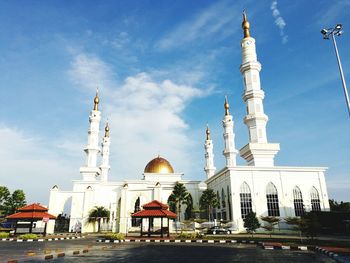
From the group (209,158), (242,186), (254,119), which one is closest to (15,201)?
(209,158)

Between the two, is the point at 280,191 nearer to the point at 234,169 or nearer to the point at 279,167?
the point at 279,167

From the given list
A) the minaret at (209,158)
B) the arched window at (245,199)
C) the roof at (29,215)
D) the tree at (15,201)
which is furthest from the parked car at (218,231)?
the tree at (15,201)

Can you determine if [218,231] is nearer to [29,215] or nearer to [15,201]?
[29,215]

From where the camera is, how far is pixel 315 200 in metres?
33.1

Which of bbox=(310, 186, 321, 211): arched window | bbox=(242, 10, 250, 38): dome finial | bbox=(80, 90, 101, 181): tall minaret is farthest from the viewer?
bbox=(80, 90, 101, 181): tall minaret

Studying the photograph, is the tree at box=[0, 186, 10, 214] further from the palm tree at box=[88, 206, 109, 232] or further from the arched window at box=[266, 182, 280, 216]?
the arched window at box=[266, 182, 280, 216]

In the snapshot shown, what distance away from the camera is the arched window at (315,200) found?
32.8 m

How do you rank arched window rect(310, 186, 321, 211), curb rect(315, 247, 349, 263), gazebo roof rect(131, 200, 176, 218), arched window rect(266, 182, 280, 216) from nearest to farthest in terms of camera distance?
1. curb rect(315, 247, 349, 263)
2. gazebo roof rect(131, 200, 176, 218)
3. arched window rect(266, 182, 280, 216)
4. arched window rect(310, 186, 321, 211)

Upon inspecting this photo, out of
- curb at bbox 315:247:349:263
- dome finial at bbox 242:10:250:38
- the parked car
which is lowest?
curb at bbox 315:247:349:263

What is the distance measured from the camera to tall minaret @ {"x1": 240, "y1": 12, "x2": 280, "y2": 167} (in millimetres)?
33500

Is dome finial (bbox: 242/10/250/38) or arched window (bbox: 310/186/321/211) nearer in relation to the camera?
arched window (bbox: 310/186/321/211)

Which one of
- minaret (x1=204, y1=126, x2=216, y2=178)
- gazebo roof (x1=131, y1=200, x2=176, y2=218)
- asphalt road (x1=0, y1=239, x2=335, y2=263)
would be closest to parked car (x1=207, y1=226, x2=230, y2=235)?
gazebo roof (x1=131, y1=200, x2=176, y2=218)

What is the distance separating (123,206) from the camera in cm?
2839

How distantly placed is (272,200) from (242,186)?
3.95 meters
